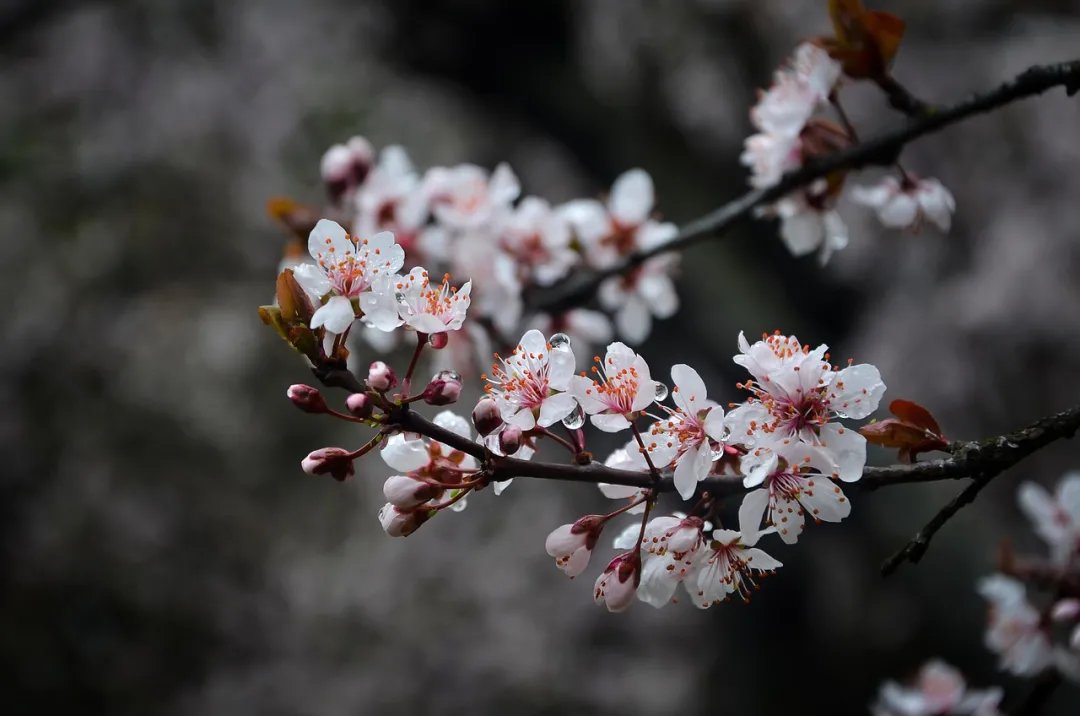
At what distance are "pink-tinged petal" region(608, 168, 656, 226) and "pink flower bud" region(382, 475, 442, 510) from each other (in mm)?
555

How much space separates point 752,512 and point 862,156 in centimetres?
38

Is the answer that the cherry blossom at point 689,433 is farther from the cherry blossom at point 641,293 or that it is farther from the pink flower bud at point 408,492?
the cherry blossom at point 641,293

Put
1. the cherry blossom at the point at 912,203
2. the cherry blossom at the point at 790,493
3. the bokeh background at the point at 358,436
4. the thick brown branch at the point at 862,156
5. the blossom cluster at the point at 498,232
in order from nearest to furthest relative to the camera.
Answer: the cherry blossom at the point at 790,493, the thick brown branch at the point at 862,156, the cherry blossom at the point at 912,203, the blossom cluster at the point at 498,232, the bokeh background at the point at 358,436

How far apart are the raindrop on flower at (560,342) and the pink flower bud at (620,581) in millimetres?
128

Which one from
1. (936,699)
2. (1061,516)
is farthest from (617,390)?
(936,699)

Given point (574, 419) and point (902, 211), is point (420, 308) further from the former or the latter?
point (902, 211)

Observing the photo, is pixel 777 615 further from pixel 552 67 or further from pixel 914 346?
pixel 552 67

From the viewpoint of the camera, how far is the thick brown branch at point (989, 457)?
425mm

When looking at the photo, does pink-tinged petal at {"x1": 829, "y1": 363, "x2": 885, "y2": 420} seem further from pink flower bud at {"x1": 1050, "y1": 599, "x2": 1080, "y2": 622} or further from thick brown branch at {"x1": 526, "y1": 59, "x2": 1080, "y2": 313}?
pink flower bud at {"x1": 1050, "y1": 599, "x2": 1080, "y2": 622}

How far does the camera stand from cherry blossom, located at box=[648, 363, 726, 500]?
1.44ft

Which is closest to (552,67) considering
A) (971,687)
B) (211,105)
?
(211,105)

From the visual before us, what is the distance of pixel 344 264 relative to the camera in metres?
0.48

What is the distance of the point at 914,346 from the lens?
5.74 ft

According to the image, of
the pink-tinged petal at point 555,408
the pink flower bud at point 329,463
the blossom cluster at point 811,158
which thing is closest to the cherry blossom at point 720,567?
the pink-tinged petal at point 555,408
